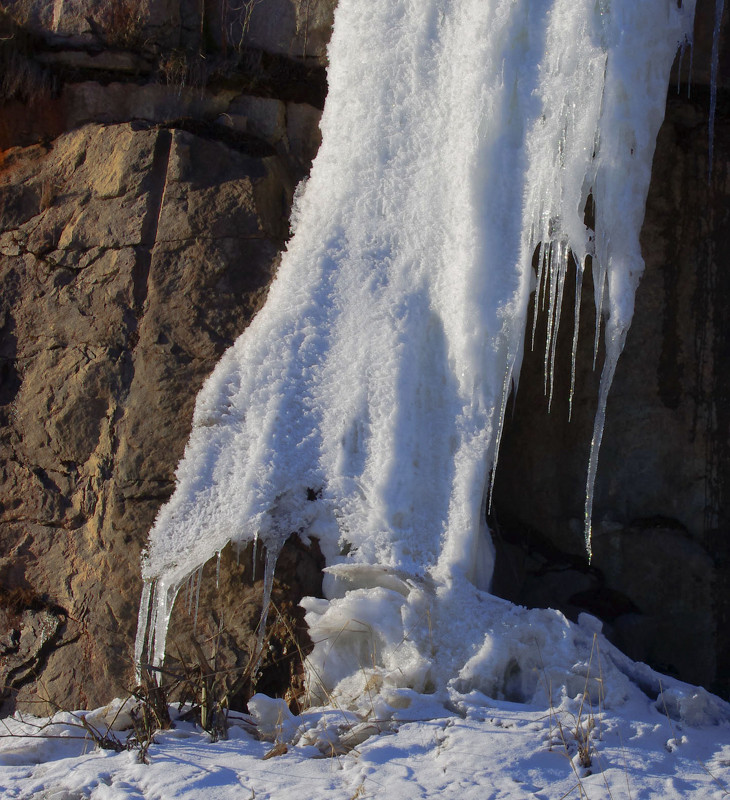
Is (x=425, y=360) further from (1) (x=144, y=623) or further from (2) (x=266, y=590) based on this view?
(1) (x=144, y=623)

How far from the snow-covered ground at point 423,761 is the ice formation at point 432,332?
1.20 ft

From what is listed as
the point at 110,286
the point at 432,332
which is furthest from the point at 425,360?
the point at 110,286

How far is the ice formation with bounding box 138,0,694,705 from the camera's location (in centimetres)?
308

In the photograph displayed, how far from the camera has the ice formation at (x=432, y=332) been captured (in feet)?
10.1

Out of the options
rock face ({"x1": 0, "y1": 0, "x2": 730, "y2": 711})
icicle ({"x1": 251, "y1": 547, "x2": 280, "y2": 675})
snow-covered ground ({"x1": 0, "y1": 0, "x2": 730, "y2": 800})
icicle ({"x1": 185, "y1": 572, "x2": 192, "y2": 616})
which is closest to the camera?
snow-covered ground ({"x1": 0, "y1": 0, "x2": 730, "y2": 800})

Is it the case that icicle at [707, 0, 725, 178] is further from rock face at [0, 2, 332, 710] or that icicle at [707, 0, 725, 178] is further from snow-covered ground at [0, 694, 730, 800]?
snow-covered ground at [0, 694, 730, 800]

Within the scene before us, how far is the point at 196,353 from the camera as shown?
11.2ft

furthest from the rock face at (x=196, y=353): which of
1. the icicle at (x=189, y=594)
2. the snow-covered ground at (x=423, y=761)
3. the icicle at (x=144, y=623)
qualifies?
the snow-covered ground at (x=423, y=761)

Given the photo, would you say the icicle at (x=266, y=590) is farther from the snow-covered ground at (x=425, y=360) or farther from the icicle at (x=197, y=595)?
the icicle at (x=197, y=595)

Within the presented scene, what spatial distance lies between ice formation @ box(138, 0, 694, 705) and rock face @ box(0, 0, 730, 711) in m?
0.19

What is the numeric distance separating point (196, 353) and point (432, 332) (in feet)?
2.93

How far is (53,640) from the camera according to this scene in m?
3.37

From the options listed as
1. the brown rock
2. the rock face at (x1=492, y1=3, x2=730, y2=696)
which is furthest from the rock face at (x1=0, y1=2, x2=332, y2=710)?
the rock face at (x1=492, y1=3, x2=730, y2=696)

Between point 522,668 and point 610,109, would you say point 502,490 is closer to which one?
point 522,668
